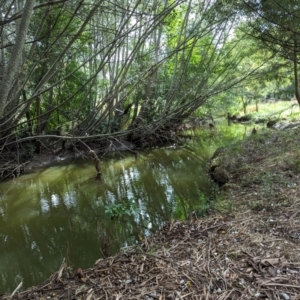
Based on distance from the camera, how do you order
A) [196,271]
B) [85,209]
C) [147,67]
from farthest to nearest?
[147,67]
[85,209]
[196,271]

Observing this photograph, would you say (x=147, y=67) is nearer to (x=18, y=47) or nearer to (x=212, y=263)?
(x=18, y=47)

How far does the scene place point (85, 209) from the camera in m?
5.84

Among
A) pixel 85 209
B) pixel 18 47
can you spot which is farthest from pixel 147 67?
pixel 18 47

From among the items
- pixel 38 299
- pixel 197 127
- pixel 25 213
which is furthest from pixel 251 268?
pixel 197 127

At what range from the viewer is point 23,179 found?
8438mm

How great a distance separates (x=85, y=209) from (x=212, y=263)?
12.2 ft

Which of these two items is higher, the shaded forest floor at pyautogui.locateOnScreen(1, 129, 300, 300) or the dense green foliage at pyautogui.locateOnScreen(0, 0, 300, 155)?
the dense green foliage at pyautogui.locateOnScreen(0, 0, 300, 155)

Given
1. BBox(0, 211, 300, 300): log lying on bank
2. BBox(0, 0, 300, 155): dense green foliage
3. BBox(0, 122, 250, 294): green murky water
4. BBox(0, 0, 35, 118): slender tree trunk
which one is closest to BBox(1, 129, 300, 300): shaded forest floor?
BBox(0, 211, 300, 300): log lying on bank

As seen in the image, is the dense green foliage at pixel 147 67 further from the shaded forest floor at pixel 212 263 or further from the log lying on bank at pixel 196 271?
the log lying on bank at pixel 196 271

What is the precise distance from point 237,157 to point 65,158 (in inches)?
255

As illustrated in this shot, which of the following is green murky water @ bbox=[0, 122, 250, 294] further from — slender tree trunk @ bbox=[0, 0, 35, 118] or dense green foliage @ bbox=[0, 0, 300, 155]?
slender tree trunk @ bbox=[0, 0, 35, 118]

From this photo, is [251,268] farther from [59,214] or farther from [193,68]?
[193,68]

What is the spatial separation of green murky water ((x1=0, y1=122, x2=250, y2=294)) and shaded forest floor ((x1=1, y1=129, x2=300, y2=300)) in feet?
2.26

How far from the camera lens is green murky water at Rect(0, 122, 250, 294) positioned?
3908 millimetres
